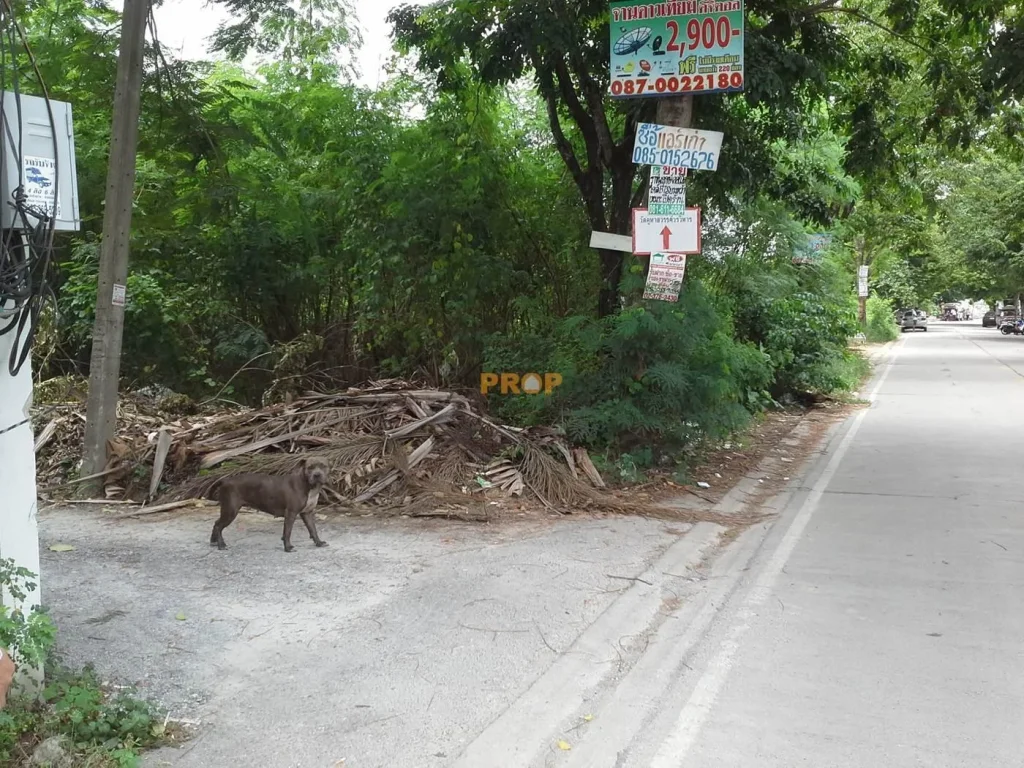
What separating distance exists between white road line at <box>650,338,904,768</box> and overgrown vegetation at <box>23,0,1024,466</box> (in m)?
1.98

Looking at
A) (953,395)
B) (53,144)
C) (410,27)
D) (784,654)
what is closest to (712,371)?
(784,654)

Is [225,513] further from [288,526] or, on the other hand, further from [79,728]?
[79,728]

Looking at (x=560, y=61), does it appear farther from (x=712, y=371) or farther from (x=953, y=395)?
(x=953, y=395)

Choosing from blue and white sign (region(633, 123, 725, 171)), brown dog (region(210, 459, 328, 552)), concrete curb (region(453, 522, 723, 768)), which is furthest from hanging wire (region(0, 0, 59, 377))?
blue and white sign (region(633, 123, 725, 171))

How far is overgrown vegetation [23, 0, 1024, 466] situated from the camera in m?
9.95

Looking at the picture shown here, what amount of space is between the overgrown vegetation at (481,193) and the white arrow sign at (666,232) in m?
0.40

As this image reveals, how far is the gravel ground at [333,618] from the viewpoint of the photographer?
13.4ft

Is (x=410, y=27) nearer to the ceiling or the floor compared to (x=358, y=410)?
nearer to the ceiling

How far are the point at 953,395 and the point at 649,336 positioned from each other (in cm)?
1341

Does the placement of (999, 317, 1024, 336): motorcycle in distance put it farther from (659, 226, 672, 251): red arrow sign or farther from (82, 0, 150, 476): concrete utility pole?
(82, 0, 150, 476): concrete utility pole

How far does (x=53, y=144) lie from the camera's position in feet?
13.5

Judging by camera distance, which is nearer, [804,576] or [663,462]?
[804,576]

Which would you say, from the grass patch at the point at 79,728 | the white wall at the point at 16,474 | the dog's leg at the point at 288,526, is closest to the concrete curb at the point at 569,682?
the grass patch at the point at 79,728

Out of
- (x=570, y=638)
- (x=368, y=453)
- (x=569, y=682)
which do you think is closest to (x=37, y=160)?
(x=569, y=682)
